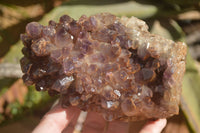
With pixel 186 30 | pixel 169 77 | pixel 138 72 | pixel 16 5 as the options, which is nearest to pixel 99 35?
pixel 138 72

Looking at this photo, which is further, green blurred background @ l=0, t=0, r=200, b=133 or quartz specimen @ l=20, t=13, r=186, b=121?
green blurred background @ l=0, t=0, r=200, b=133

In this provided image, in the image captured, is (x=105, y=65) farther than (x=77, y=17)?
No

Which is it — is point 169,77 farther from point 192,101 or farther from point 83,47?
point 192,101

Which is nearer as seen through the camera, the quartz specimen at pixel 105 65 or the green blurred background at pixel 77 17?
the quartz specimen at pixel 105 65
